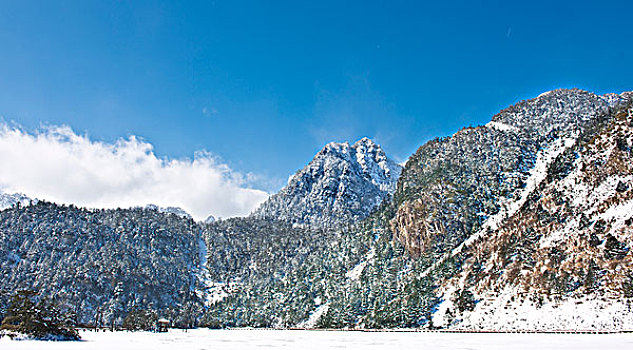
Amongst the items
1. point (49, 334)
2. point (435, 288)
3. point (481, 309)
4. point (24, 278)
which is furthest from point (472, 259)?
point (24, 278)

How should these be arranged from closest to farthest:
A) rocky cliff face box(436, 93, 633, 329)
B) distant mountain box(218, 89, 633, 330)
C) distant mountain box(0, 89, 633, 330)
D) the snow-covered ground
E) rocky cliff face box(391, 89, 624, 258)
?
1. the snow-covered ground
2. rocky cliff face box(436, 93, 633, 329)
3. distant mountain box(218, 89, 633, 330)
4. distant mountain box(0, 89, 633, 330)
5. rocky cliff face box(391, 89, 624, 258)

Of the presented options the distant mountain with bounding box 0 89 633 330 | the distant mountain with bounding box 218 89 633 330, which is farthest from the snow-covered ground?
the distant mountain with bounding box 218 89 633 330

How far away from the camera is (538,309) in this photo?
235ft

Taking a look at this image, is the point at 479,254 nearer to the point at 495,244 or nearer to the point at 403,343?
the point at 495,244

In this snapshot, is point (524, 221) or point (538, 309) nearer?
point (538, 309)

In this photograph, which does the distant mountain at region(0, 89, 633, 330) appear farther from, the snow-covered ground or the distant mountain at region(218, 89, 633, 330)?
the snow-covered ground

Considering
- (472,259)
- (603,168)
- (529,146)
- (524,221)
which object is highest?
(529,146)

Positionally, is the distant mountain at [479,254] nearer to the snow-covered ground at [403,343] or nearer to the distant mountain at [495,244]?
the distant mountain at [495,244]

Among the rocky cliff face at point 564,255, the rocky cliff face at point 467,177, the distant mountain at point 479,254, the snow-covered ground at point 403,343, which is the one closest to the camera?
the snow-covered ground at point 403,343

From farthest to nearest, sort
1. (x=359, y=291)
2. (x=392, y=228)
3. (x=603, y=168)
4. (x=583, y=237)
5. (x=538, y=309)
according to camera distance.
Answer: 1. (x=392, y=228)
2. (x=359, y=291)
3. (x=603, y=168)
4. (x=583, y=237)
5. (x=538, y=309)

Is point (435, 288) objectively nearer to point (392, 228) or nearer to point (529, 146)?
point (392, 228)

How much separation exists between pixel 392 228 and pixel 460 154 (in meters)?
46.7

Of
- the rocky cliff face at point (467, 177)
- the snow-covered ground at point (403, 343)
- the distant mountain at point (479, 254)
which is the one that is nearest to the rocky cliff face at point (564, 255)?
the distant mountain at point (479, 254)

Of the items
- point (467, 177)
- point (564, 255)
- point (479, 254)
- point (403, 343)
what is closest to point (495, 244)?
point (479, 254)
